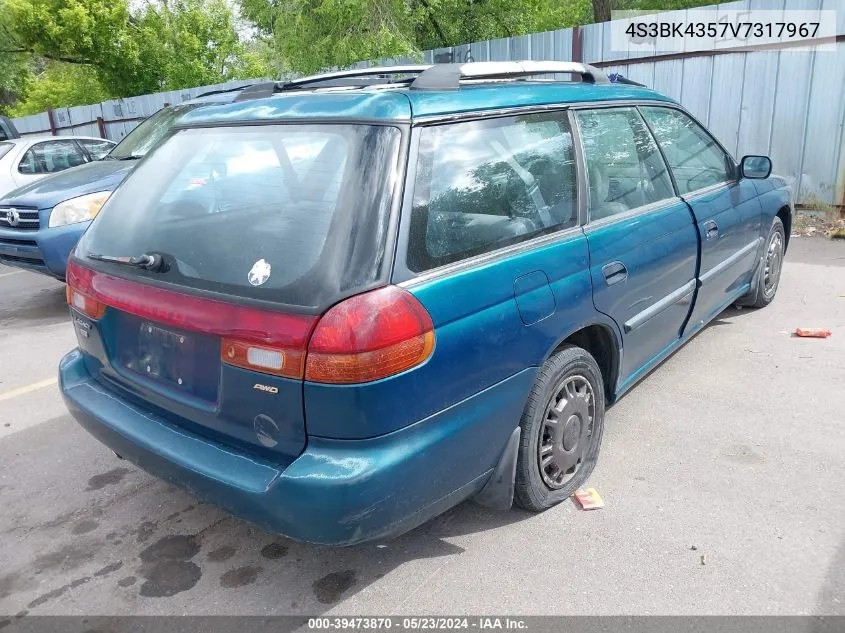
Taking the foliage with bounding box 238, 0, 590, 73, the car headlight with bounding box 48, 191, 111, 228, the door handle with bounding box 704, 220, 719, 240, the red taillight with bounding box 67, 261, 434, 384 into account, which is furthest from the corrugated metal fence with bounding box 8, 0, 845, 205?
the red taillight with bounding box 67, 261, 434, 384

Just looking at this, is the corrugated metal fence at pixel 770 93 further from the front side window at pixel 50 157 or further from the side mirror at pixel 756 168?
the front side window at pixel 50 157

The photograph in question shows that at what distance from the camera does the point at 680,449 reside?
3359 mm

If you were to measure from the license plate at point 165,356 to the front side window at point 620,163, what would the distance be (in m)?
1.79

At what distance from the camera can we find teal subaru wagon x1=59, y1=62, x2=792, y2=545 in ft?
6.66

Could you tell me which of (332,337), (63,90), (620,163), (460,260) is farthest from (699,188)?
(63,90)

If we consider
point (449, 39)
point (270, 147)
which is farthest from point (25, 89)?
point (270, 147)

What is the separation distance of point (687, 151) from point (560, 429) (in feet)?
7.10

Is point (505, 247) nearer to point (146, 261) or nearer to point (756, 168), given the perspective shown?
point (146, 261)

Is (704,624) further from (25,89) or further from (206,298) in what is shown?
(25,89)

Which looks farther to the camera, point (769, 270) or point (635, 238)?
point (769, 270)

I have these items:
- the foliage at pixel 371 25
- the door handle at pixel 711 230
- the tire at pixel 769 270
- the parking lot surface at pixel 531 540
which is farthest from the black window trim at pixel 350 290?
the foliage at pixel 371 25

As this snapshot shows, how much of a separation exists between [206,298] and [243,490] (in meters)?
0.64

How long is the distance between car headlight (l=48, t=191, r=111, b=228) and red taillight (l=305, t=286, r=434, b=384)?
15.5 feet

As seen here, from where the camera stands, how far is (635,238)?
3.13 meters
